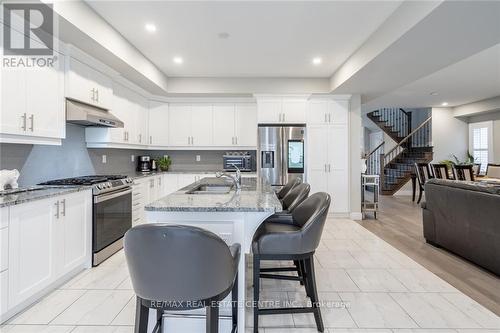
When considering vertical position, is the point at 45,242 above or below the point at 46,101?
below

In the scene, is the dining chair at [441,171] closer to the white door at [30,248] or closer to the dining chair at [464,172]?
the dining chair at [464,172]

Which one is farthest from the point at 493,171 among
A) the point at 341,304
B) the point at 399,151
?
the point at 341,304

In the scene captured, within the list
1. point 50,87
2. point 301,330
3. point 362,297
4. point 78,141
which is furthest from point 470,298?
point 78,141

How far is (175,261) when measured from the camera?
1229 millimetres

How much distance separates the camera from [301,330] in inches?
79.6

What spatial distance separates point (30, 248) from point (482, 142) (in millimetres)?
10148

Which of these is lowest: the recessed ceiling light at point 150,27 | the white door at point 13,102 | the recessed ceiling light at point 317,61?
the white door at point 13,102

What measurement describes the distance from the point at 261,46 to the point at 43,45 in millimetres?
2534

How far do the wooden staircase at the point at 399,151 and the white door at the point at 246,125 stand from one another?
5.09 meters

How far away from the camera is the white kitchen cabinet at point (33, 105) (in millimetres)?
2373

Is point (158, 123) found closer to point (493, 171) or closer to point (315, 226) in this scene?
point (315, 226)

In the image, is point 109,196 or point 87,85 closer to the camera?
point 109,196

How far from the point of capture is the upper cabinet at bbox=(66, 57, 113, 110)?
125 inches

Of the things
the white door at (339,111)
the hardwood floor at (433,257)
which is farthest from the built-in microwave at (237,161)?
the hardwood floor at (433,257)
